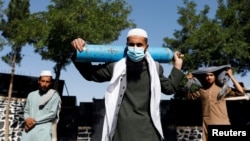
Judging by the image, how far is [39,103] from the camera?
15.5ft

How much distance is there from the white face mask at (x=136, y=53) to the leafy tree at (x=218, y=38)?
10951 mm

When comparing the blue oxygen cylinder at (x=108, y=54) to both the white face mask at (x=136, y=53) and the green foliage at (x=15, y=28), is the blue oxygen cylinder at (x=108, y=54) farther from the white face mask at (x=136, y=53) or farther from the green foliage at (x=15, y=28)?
the green foliage at (x=15, y=28)

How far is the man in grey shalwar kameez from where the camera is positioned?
4.56m

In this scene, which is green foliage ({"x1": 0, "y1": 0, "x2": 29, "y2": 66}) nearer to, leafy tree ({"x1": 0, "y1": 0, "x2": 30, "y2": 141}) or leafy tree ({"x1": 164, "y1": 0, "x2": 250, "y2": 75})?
leafy tree ({"x1": 0, "y1": 0, "x2": 30, "y2": 141})

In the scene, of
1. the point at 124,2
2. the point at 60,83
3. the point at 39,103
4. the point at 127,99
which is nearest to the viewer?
the point at 127,99

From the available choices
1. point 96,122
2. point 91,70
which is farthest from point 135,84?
point 96,122

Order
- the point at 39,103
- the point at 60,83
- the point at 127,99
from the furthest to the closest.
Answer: the point at 60,83 → the point at 39,103 → the point at 127,99

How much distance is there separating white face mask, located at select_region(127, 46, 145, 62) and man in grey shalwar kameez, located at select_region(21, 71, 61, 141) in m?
2.46

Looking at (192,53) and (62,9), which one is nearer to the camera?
(62,9)

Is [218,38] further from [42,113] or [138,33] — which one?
[138,33]

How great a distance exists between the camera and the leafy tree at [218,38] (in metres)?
13.1

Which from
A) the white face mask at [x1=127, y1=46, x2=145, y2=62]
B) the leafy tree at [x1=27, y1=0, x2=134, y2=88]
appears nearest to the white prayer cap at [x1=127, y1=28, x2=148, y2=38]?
the white face mask at [x1=127, y1=46, x2=145, y2=62]

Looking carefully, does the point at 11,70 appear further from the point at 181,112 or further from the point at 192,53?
the point at 192,53

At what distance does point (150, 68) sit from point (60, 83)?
30.3 ft
